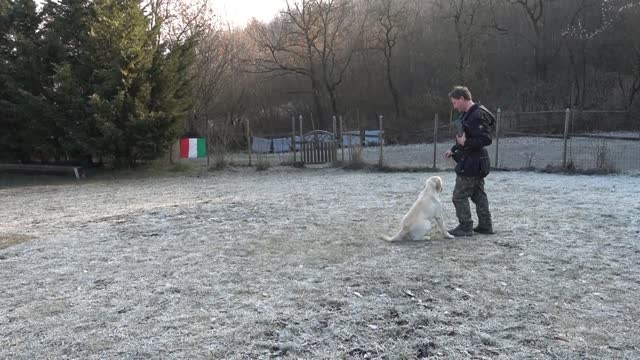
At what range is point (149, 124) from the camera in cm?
1683

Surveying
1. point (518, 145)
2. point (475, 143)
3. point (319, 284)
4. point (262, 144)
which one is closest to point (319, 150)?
point (518, 145)

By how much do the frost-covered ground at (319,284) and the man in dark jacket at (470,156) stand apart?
1.05 feet

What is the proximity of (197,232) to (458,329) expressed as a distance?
15.0 ft

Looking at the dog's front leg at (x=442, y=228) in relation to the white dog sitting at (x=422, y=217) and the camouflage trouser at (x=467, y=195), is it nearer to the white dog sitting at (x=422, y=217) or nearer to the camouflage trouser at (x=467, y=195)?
the white dog sitting at (x=422, y=217)

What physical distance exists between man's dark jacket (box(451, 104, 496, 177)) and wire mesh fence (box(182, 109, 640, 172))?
26.2ft

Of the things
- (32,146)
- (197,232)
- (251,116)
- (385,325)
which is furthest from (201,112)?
(385,325)

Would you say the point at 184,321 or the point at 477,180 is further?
the point at 477,180

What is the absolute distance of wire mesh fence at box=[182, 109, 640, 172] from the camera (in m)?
14.7

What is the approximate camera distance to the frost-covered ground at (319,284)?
3.64 metres

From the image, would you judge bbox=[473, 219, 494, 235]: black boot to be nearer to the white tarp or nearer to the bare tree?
the white tarp

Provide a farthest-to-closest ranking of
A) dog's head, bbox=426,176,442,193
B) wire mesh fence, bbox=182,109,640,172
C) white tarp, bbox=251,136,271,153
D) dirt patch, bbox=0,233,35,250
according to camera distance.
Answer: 1. white tarp, bbox=251,136,271,153
2. wire mesh fence, bbox=182,109,640,172
3. dirt patch, bbox=0,233,35,250
4. dog's head, bbox=426,176,442,193

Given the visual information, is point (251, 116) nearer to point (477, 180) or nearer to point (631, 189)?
point (631, 189)

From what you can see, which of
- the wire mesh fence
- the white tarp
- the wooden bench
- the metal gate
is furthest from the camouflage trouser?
the white tarp

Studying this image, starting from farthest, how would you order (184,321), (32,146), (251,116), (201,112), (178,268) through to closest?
(251,116) < (201,112) < (32,146) < (178,268) < (184,321)
